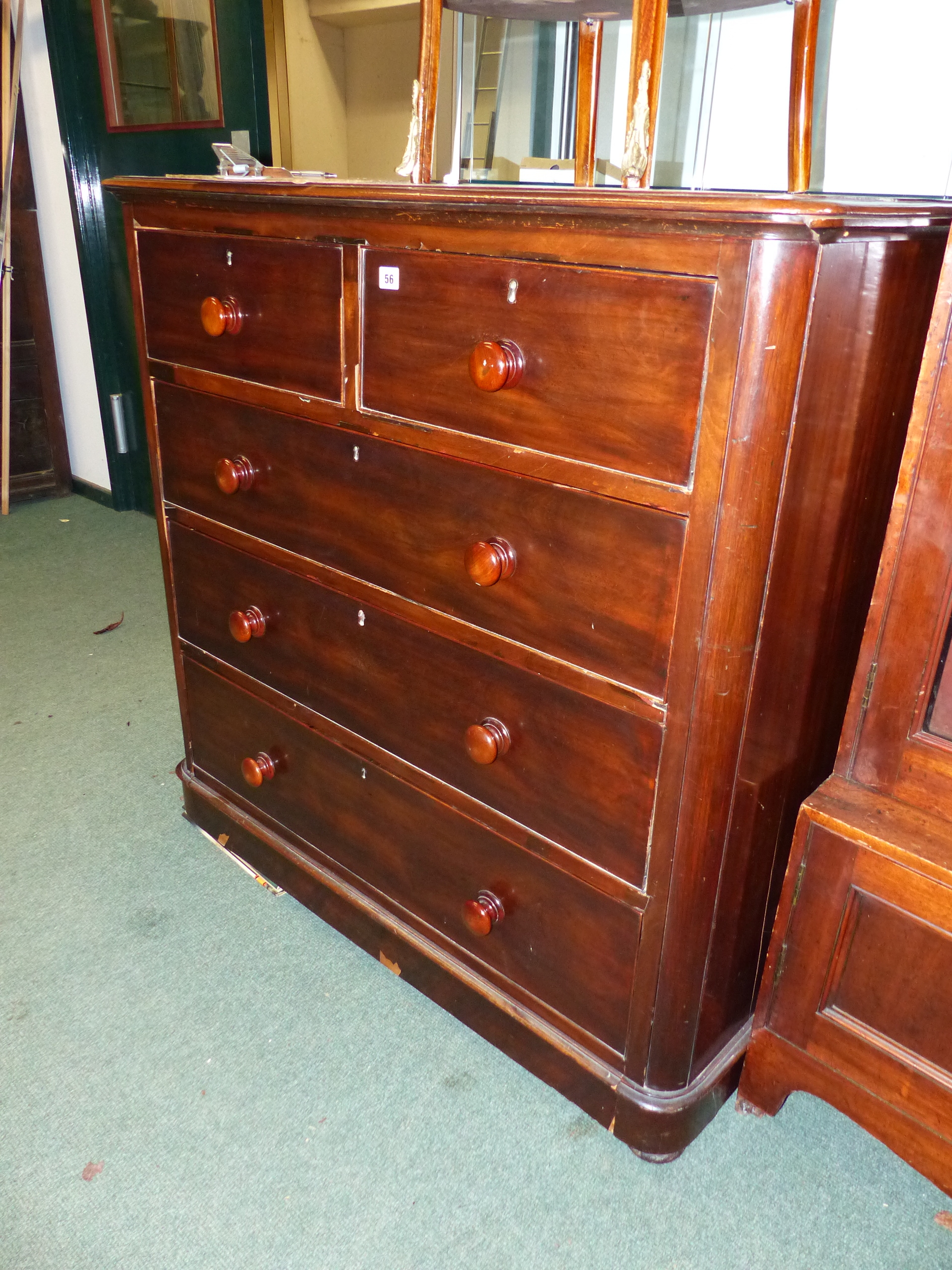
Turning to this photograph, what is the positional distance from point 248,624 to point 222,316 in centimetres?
49

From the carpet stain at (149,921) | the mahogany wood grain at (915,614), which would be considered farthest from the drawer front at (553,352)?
the carpet stain at (149,921)

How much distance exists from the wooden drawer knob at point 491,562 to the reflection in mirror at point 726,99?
101 centimetres

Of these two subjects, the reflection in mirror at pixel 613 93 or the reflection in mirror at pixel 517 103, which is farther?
the reflection in mirror at pixel 517 103

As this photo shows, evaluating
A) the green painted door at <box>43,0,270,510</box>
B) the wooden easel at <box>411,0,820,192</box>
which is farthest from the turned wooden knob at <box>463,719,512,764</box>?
the green painted door at <box>43,0,270,510</box>

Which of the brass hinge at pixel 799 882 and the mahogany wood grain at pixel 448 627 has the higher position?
Answer: the mahogany wood grain at pixel 448 627

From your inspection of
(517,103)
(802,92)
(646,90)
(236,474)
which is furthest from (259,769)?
(517,103)

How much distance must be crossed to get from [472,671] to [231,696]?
2.15ft

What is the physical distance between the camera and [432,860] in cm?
143

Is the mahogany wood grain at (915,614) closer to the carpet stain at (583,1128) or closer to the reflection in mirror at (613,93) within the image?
the carpet stain at (583,1128)

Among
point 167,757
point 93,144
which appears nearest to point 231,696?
point 167,757

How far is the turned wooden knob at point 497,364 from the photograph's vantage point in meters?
1.02

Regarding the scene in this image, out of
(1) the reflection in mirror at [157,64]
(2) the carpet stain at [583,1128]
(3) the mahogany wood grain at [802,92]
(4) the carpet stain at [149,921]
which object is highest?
(1) the reflection in mirror at [157,64]

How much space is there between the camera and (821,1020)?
46.6 inches

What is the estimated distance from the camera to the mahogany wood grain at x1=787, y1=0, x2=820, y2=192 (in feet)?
3.79
